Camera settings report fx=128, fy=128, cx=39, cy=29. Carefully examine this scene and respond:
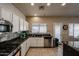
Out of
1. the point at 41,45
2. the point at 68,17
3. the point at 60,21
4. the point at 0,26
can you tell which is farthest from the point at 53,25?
the point at 0,26

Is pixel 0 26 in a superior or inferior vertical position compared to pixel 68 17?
inferior

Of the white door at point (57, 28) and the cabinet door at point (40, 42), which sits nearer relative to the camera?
the cabinet door at point (40, 42)

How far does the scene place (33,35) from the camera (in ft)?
32.8

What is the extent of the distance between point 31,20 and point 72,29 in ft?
11.8

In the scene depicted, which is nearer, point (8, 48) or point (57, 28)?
point (8, 48)

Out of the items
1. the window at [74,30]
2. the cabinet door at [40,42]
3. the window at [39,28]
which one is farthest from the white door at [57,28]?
the cabinet door at [40,42]

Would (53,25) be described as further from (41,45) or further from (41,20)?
(41,45)

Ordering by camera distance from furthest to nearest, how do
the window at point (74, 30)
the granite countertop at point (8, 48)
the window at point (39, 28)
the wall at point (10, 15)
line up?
the window at point (74, 30)
the window at point (39, 28)
the wall at point (10, 15)
the granite countertop at point (8, 48)

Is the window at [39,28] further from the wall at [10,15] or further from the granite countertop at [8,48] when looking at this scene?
the granite countertop at [8,48]

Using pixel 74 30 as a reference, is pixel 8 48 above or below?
below

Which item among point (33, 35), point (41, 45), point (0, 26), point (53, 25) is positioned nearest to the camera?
point (0, 26)

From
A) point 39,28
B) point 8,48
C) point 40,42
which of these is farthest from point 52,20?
point 8,48

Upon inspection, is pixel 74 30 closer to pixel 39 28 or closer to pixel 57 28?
pixel 57 28

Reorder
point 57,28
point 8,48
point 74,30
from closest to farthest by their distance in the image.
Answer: point 8,48
point 57,28
point 74,30
